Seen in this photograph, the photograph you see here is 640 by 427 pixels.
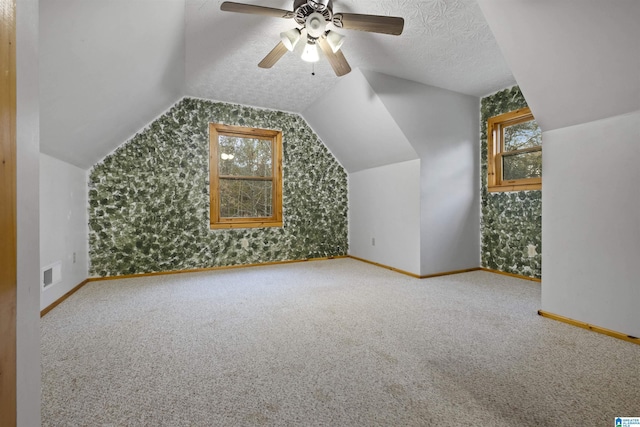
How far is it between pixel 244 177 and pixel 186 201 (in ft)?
2.95

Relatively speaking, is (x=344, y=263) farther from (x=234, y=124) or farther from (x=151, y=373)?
(x=151, y=373)

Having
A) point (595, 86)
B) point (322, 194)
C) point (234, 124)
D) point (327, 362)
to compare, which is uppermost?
point (234, 124)

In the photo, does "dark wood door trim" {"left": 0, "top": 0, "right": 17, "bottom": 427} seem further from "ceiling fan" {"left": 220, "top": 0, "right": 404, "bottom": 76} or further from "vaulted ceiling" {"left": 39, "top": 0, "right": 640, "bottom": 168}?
"ceiling fan" {"left": 220, "top": 0, "right": 404, "bottom": 76}

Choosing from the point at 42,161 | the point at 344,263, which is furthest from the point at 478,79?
the point at 42,161

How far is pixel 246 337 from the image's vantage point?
6.70 ft

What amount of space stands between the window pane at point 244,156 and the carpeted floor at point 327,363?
2.10 metres

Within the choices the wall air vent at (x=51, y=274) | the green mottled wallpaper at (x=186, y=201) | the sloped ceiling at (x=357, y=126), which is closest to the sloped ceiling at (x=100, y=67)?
the green mottled wallpaper at (x=186, y=201)

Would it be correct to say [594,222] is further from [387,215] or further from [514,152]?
[387,215]

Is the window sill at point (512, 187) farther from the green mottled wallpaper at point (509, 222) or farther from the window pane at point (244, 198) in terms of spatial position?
the window pane at point (244, 198)

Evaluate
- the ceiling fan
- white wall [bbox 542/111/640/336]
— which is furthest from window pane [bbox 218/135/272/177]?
white wall [bbox 542/111/640/336]

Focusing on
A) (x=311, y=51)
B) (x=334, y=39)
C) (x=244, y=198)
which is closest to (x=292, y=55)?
(x=311, y=51)

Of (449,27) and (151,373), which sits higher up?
(449,27)

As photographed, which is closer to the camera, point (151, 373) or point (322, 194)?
point (151, 373)

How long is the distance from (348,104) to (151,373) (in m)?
3.46
